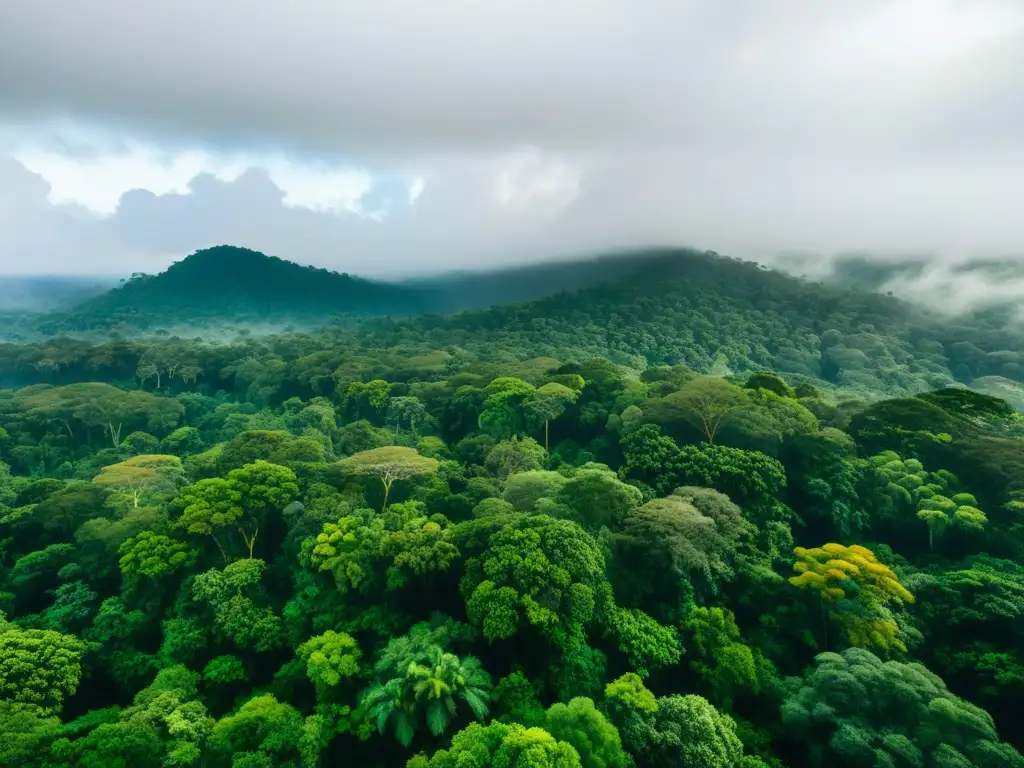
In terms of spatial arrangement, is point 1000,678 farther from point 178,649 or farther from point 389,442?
point 389,442

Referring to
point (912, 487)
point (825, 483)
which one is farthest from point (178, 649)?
point (912, 487)

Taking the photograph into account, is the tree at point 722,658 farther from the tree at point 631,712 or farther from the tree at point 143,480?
the tree at point 143,480

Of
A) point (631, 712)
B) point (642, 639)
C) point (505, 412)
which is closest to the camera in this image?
point (631, 712)

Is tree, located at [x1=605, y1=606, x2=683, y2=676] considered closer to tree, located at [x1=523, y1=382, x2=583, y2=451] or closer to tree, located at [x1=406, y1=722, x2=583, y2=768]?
tree, located at [x1=406, y1=722, x2=583, y2=768]

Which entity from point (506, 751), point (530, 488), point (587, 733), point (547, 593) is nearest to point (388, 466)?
point (530, 488)

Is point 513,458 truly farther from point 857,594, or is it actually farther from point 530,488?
point 857,594

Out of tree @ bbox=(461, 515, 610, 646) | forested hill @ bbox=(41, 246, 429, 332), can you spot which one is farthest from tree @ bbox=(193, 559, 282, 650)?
forested hill @ bbox=(41, 246, 429, 332)

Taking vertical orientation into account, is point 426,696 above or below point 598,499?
below
